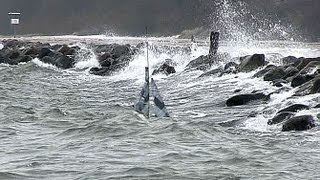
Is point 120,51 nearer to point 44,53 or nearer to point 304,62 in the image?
point 44,53

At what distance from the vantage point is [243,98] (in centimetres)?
1574

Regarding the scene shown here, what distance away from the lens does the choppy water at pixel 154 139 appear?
9.36m

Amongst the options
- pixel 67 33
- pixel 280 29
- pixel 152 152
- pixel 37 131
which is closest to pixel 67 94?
pixel 37 131

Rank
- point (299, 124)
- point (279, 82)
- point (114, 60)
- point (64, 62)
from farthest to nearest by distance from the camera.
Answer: point (64, 62), point (114, 60), point (279, 82), point (299, 124)

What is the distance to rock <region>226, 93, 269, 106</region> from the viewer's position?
1570 centimetres

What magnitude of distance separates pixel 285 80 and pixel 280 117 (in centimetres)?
491

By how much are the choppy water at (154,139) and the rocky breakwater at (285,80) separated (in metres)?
0.28

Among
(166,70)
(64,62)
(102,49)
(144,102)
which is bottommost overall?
(64,62)

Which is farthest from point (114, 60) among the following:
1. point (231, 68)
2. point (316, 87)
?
point (316, 87)

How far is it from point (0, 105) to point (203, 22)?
5791 centimetres

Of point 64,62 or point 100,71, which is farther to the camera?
point 64,62

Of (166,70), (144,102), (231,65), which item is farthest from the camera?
(166,70)

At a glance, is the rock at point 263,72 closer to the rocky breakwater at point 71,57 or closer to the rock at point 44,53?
the rocky breakwater at point 71,57

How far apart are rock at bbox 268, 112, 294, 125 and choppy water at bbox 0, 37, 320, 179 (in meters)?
0.20
